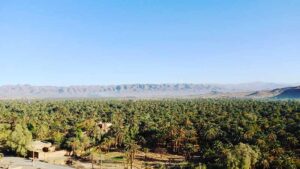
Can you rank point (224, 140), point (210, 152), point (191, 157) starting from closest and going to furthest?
point (210, 152) < point (191, 157) < point (224, 140)

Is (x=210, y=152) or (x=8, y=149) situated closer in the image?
(x=210, y=152)

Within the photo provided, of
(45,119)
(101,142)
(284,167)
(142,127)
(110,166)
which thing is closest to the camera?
(284,167)

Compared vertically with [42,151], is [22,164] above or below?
below

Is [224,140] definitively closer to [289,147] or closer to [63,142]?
[289,147]

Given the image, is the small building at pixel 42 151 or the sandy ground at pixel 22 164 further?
the small building at pixel 42 151

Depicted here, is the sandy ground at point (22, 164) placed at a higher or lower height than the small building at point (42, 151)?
lower

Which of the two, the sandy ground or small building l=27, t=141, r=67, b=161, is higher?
small building l=27, t=141, r=67, b=161

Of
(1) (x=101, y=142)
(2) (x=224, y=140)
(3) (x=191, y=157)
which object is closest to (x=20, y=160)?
(1) (x=101, y=142)

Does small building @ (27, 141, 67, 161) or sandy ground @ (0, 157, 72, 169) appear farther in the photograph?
small building @ (27, 141, 67, 161)
